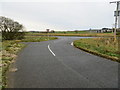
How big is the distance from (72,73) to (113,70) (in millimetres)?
Result: 2011

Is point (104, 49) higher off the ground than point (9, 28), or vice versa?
point (9, 28)

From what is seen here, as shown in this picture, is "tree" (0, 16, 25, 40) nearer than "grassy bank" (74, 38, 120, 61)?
No

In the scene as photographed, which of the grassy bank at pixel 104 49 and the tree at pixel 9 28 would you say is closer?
the grassy bank at pixel 104 49

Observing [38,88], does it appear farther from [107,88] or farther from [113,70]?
[113,70]

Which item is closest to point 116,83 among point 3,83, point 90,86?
point 90,86

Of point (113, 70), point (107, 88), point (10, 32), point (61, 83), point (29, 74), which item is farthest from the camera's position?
point (10, 32)

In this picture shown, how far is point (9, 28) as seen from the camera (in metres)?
28.8

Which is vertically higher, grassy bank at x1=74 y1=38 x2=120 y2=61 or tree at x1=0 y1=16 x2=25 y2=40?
tree at x1=0 y1=16 x2=25 y2=40

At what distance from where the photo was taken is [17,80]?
5000mm

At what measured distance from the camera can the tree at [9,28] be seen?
92.2ft

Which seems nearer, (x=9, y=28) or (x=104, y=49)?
(x=104, y=49)

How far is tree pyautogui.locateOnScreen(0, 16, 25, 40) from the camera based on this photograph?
28.1 metres

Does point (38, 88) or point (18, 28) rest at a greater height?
point (18, 28)

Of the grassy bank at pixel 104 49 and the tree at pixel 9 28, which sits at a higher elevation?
the tree at pixel 9 28
